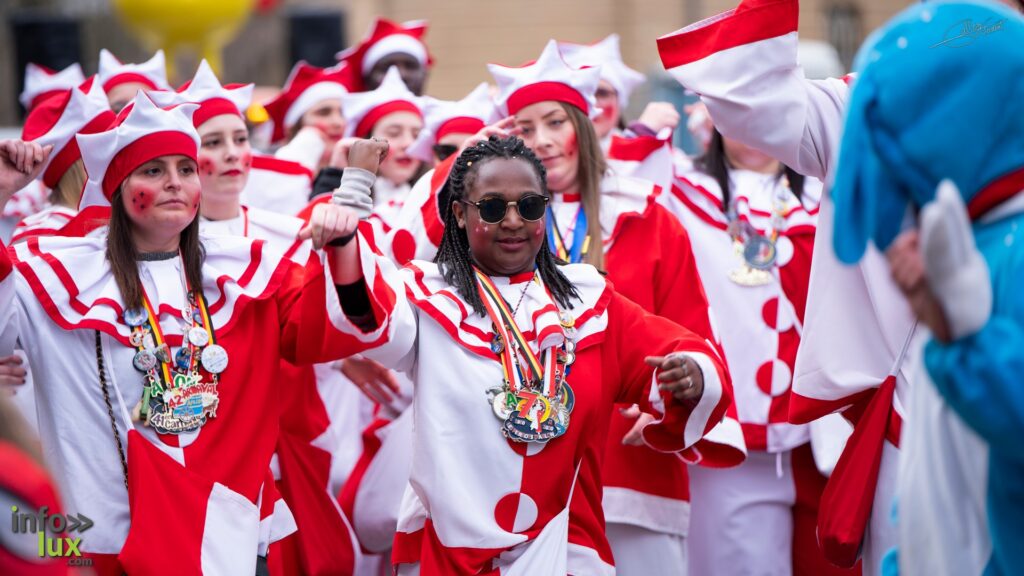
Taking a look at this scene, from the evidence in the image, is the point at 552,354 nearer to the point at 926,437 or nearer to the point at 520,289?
the point at 520,289

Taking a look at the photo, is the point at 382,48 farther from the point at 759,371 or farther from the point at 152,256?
the point at 152,256

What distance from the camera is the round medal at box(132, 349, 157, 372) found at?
3.98 m

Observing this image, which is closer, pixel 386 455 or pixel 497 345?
pixel 497 345

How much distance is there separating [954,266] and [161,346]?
2.41m

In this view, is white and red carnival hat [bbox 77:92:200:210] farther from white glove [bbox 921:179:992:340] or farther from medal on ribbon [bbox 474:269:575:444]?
white glove [bbox 921:179:992:340]

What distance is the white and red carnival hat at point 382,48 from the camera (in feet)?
25.7

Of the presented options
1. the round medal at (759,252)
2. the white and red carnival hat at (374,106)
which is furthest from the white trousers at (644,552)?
the white and red carnival hat at (374,106)

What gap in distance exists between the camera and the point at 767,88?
3.86 metres

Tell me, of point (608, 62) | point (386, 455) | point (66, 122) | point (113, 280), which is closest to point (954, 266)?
point (113, 280)

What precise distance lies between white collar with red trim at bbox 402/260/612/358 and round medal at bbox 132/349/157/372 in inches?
30.4

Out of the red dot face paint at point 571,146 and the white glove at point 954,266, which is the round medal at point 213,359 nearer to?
the red dot face paint at point 571,146

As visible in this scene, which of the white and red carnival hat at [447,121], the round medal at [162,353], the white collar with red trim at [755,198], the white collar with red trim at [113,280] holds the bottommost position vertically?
the white collar with red trim at [755,198]

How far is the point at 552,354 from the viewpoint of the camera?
3992 mm

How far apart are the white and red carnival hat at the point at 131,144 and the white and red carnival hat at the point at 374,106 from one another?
8.76 feet
